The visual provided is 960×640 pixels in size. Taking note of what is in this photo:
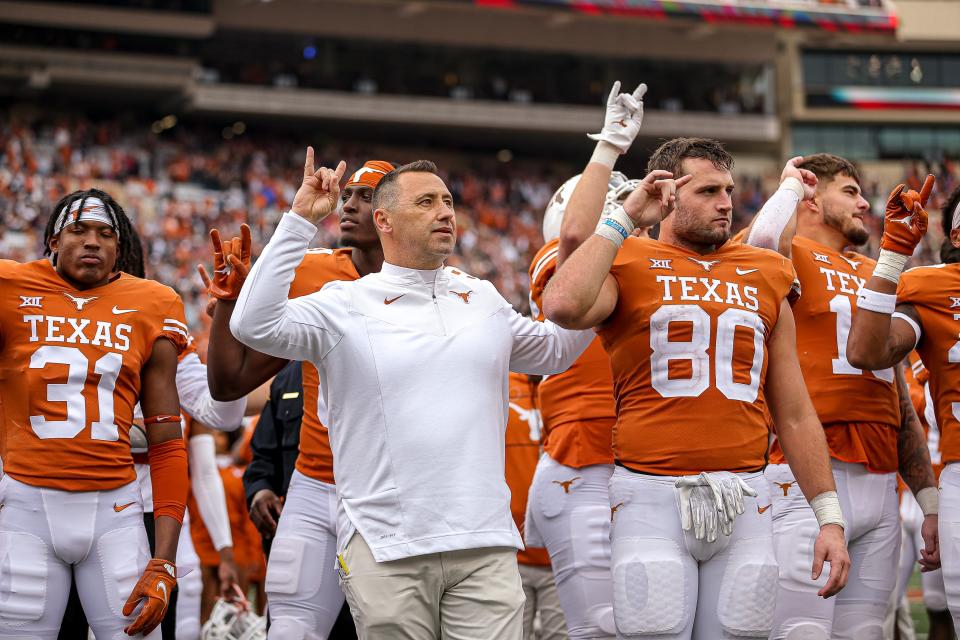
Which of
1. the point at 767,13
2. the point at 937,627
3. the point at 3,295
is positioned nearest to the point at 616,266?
the point at 3,295

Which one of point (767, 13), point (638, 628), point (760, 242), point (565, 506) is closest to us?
point (638, 628)

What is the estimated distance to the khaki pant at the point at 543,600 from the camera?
6379mm

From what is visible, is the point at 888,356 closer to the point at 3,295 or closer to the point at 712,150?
the point at 712,150

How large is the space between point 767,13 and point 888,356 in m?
35.6

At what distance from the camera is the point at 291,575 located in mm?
4812

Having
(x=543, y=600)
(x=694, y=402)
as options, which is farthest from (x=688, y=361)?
(x=543, y=600)

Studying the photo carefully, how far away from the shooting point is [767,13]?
126 feet

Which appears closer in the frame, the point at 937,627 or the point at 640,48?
the point at 937,627

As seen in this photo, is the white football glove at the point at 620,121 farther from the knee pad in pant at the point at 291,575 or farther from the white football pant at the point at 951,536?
the knee pad in pant at the point at 291,575

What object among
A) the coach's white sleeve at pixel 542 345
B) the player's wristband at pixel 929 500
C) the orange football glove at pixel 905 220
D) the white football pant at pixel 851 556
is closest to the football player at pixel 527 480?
the white football pant at pixel 851 556

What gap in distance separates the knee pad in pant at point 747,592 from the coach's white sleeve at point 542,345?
0.85m

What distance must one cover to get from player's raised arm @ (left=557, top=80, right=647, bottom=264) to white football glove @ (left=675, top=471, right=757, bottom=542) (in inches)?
34.1

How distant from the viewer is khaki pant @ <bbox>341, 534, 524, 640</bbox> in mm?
3791

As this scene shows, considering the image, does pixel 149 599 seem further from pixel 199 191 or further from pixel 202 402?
pixel 199 191
